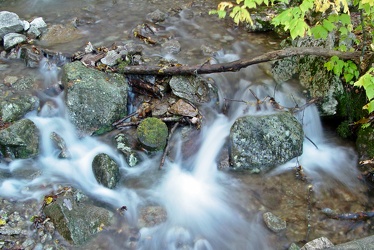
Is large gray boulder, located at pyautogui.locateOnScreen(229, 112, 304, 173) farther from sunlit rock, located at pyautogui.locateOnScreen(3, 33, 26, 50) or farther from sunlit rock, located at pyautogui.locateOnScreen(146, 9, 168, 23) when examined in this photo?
sunlit rock, located at pyautogui.locateOnScreen(3, 33, 26, 50)

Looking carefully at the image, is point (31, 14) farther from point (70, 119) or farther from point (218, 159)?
point (218, 159)

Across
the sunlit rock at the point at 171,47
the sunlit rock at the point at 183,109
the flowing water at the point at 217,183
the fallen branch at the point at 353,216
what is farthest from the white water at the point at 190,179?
the sunlit rock at the point at 171,47

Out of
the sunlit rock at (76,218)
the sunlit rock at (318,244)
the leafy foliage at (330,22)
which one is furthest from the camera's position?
the sunlit rock at (76,218)

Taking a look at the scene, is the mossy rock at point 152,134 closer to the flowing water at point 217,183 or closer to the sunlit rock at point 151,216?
the flowing water at point 217,183

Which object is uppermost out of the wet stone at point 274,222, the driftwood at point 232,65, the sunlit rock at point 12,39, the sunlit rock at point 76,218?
the driftwood at point 232,65

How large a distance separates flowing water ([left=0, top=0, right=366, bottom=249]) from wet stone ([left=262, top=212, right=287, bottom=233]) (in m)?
0.08

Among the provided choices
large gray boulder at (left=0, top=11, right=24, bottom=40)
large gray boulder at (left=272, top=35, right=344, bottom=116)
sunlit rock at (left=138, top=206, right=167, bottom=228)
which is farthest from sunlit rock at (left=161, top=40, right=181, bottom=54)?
sunlit rock at (left=138, top=206, right=167, bottom=228)

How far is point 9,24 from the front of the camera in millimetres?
8367

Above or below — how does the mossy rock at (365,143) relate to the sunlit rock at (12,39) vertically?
above

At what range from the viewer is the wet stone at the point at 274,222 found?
16.1ft

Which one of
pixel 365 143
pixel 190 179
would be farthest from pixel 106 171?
pixel 365 143

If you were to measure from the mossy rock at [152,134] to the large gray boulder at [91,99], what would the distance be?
2.46ft

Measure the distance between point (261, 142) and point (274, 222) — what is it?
4.58 ft

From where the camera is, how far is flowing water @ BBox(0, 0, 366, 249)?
4.98 metres
